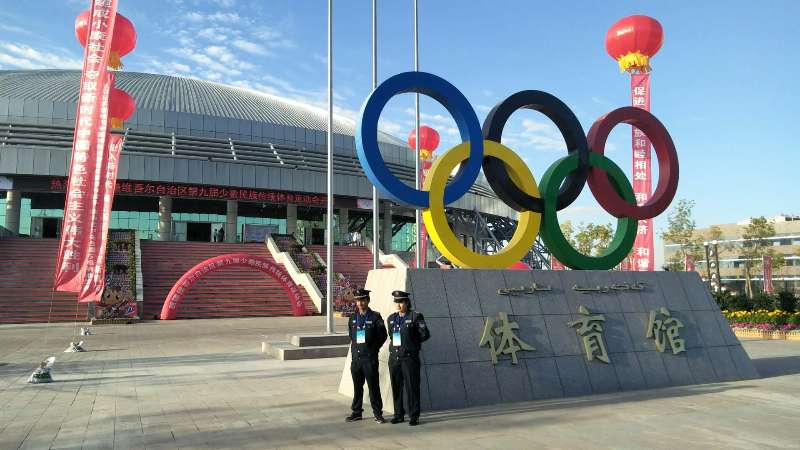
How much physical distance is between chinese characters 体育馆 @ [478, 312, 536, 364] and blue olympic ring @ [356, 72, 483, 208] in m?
2.28

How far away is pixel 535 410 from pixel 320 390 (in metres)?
3.57

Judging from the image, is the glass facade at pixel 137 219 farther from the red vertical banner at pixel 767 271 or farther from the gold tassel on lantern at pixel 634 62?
the red vertical banner at pixel 767 271

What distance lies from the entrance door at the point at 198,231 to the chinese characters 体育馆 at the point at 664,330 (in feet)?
119

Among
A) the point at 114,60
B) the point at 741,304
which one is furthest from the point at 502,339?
the point at 114,60

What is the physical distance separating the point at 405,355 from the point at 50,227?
129 feet

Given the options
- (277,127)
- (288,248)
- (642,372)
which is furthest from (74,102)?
(642,372)

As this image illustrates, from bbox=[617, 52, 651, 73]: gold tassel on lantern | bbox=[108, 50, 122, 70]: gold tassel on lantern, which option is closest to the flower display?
bbox=[617, 52, 651, 73]: gold tassel on lantern


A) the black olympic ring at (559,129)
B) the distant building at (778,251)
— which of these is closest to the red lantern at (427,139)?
the black olympic ring at (559,129)

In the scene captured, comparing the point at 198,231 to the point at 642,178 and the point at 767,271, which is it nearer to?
the point at 642,178

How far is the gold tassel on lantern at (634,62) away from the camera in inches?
930

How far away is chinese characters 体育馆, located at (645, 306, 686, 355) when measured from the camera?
415 inches

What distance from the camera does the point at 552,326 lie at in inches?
384

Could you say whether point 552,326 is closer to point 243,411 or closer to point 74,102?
point 243,411

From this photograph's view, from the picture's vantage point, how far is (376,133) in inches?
349
